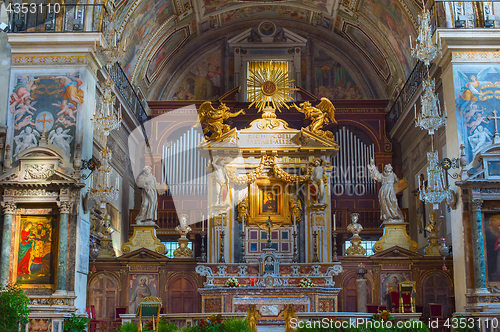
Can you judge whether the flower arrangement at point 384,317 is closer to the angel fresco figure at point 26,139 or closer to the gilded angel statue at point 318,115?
the gilded angel statue at point 318,115

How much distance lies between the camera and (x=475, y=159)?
16.2 m

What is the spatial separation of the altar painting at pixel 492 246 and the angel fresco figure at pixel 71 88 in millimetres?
11378

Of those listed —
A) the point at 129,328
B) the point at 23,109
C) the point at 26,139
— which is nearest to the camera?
the point at 129,328

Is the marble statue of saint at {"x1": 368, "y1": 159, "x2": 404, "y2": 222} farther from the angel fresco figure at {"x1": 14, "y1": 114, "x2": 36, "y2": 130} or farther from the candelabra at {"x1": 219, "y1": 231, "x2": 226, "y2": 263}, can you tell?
the angel fresco figure at {"x1": 14, "y1": 114, "x2": 36, "y2": 130}

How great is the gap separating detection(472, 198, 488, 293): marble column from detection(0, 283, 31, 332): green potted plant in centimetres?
1099

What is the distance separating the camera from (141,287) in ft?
60.6

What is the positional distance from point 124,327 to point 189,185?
11.8 metres

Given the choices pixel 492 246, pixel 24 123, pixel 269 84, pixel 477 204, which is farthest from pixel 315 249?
pixel 24 123

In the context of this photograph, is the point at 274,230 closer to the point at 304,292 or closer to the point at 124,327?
the point at 304,292

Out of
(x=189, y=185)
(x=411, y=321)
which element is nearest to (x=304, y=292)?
(x=411, y=321)

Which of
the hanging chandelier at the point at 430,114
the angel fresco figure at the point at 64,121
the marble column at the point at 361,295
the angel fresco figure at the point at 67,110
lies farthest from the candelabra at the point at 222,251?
the hanging chandelier at the point at 430,114

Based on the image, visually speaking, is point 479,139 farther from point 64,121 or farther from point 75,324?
point 75,324

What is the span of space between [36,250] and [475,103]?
12.4m

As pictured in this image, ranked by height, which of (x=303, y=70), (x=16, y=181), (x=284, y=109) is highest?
(x=303, y=70)
